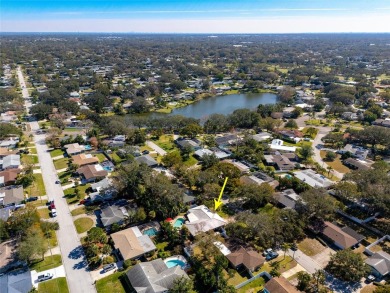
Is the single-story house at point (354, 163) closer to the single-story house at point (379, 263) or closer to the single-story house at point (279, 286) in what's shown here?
the single-story house at point (379, 263)

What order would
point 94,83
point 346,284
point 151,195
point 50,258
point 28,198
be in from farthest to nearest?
point 94,83 → point 28,198 → point 151,195 → point 50,258 → point 346,284

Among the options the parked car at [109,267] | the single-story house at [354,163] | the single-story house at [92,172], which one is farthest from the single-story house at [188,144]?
the parked car at [109,267]

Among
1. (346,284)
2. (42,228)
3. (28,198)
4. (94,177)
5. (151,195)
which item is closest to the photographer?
(346,284)

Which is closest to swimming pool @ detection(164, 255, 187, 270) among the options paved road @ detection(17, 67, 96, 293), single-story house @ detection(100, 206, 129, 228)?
paved road @ detection(17, 67, 96, 293)

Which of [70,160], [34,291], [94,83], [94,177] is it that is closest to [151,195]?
[94,177]

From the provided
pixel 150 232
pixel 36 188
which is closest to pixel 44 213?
pixel 36 188

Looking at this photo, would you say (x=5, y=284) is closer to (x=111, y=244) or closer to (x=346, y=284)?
(x=111, y=244)
